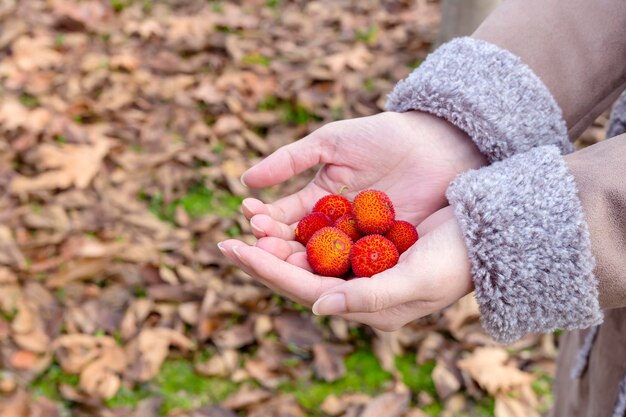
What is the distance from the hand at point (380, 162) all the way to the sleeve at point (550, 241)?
1.22 ft

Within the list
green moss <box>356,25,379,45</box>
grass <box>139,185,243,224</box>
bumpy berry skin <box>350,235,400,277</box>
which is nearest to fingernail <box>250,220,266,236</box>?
bumpy berry skin <box>350,235,400,277</box>

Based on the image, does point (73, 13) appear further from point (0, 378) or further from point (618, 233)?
point (618, 233)

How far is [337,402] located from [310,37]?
2.83 m

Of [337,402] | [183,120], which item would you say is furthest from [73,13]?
[337,402]

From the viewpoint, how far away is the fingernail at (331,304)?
4.47 feet

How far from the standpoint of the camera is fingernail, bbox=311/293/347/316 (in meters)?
1.36

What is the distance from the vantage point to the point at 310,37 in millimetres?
4633

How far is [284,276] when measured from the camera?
151cm

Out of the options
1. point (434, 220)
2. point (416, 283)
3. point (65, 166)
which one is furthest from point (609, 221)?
point (65, 166)

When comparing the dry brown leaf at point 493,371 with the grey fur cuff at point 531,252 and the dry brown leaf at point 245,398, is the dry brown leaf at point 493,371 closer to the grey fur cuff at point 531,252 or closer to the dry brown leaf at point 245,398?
the dry brown leaf at point 245,398

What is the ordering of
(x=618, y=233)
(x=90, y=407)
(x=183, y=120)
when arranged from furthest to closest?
(x=183, y=120)
(x=90, y=407)
(x=618, y=233)

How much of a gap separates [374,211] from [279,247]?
0.85 feet

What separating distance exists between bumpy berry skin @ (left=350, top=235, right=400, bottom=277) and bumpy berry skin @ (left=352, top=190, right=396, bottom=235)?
4 cm

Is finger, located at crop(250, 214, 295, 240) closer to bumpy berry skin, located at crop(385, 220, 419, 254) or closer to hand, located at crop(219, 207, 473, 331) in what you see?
hand, located at crop(219, 207, 473, 331)
